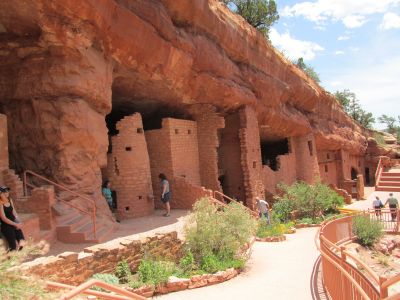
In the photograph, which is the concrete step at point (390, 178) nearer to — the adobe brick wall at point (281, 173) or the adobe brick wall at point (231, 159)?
the adobe brick wall at point (281, 173)

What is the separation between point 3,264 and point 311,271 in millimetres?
7608

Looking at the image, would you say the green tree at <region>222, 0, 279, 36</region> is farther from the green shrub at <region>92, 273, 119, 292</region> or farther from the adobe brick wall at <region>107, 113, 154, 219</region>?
the green shrub at <region>92, 273, 119, 292</region>

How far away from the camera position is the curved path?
307 inches

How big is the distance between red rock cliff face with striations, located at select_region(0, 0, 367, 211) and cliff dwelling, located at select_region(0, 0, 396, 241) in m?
0.03

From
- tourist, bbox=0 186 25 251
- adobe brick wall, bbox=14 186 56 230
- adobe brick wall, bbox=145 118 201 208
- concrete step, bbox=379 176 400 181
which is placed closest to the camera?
tourist, bbox=0 186 25 251

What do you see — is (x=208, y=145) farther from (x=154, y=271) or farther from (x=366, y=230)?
(x=154, y=271)

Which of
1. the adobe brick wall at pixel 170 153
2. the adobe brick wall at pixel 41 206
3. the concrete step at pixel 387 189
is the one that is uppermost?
the adobe brick wall at pixel 170 153

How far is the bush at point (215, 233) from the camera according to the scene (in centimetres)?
976

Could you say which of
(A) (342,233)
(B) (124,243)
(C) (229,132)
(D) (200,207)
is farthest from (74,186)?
(C) (229,132)

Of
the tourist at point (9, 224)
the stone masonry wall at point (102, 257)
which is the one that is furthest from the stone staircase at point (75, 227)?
the tourist at point (9, 224)

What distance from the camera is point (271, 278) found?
29.3 ft

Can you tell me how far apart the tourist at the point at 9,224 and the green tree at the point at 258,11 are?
2395cm

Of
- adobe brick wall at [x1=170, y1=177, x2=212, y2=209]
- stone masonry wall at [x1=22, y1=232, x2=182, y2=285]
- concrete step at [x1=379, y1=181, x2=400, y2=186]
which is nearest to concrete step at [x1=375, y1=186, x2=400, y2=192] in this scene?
concrete step at [x1=379, y1=181, x2=400, y2=186]

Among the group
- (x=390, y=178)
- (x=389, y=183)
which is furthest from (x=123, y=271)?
(x=390, y=178)
